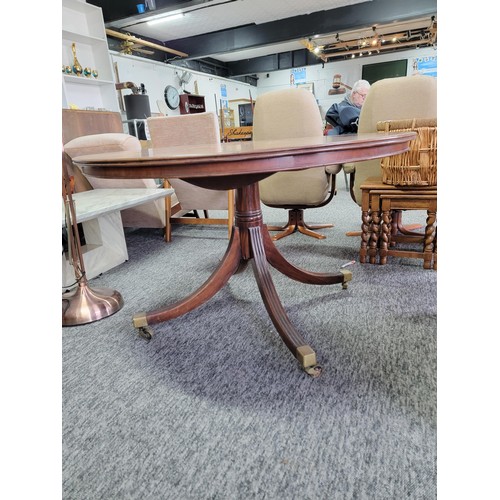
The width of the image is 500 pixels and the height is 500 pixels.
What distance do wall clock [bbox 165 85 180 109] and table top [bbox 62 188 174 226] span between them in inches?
244

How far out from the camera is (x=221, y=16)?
6414mm

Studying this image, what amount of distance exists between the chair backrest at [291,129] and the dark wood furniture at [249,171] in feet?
3.04

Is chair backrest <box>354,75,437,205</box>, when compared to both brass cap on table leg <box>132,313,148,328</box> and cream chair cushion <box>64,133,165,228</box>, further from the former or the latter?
brass cap on table leg <box>132,313,148,328</box>

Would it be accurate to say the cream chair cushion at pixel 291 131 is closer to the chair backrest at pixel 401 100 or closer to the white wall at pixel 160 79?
the chair backrest at pixel 401 100

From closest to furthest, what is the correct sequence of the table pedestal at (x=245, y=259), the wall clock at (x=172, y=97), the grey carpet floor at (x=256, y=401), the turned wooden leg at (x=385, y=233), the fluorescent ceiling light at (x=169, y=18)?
the grey carpet floor at (x=256, y=401), the table pedestal at (x=245, y=259), the turned wooden leg at (x=385, y=233), the fluorescent ceiling light at (x=169, y=18), the wall clock at (x=172, y=97)

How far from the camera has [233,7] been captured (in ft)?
19.7

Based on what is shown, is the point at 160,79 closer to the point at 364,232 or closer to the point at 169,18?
the point at 169,18

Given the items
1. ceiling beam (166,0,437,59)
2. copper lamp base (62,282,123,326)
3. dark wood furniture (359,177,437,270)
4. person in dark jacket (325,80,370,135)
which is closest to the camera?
copper lamp base (62,282,123,326)

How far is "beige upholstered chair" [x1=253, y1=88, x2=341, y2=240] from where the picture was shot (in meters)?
2.21

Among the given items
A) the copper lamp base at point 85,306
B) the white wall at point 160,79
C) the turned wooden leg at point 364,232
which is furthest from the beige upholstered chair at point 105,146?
the white wall at point 160,79

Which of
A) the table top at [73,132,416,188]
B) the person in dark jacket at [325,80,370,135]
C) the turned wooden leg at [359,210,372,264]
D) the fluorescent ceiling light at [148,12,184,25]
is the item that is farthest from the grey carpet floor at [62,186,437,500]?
the fluorescent ceiling light at [148,12,184,25]

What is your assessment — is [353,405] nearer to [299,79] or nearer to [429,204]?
[429,204]

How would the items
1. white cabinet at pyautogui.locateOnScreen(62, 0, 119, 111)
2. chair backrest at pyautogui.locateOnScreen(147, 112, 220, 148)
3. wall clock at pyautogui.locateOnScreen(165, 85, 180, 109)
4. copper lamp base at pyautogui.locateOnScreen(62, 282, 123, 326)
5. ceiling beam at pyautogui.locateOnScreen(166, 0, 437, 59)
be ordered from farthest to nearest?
1. wall clock at pyautogui.locateOnScreen(165, 85, 180, 109)
2. ceiling beam at pyautogui.locateOnScreen(166, 0, 437, 59)
3. white cabinet at pyautogui.locateOnScreen(62, 0, 119, 111)
4. chair backrest at pyautogui.locateOnScreen(147, 112, 220, 148)
5. copper lamp base at pyautogui.locateOnScreen(62, 282, 123, 326)

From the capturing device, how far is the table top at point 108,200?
68.3 inches
